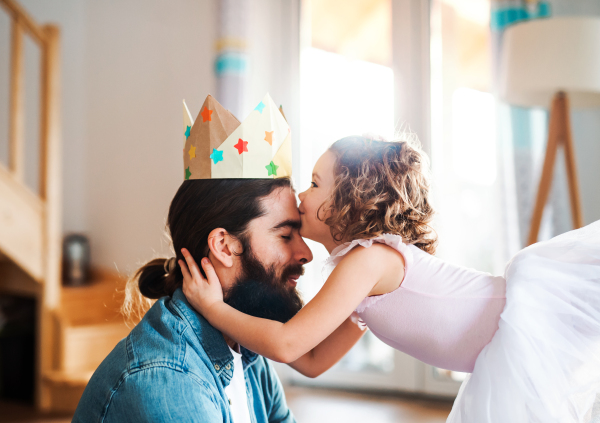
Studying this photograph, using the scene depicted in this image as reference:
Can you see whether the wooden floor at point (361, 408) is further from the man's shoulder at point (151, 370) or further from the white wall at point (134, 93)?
the man's shoulder at point (151, 370)

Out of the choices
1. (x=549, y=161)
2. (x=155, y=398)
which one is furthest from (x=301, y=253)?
(x=549, y=161)

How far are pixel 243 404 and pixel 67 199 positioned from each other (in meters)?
3.68

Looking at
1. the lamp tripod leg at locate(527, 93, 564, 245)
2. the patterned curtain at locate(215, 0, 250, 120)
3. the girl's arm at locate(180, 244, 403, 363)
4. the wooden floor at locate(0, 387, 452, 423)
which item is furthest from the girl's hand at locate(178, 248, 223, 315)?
the patterned curtain at locate(215, 0, 250, 120)

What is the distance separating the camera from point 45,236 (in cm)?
323

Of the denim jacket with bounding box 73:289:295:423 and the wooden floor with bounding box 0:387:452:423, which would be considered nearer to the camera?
the denim jacket with bounding box 73:289:295:423

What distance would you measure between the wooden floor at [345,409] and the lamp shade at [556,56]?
170cm

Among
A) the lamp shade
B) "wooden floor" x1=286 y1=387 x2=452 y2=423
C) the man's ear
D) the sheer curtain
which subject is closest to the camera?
the man's ear

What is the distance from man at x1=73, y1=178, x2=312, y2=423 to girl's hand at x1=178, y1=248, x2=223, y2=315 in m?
0.02

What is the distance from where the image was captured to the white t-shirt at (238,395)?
3.65 feet

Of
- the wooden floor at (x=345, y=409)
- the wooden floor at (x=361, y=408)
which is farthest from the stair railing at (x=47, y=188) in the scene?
the wooden floor at (x=361, y=408)

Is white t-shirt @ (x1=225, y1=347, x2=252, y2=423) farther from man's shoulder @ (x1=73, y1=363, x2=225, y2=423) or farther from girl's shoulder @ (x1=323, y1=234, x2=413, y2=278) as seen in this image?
girl's shoulder @ (x1=323, y1=234, x2=413, y2=278)

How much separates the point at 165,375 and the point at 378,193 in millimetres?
695

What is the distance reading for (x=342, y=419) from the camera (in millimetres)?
2742

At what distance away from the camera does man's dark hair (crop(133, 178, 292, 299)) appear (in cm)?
120
